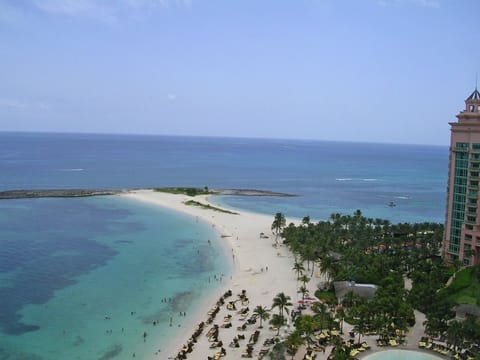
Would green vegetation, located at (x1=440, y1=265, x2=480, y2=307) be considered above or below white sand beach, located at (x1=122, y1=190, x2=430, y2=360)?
above

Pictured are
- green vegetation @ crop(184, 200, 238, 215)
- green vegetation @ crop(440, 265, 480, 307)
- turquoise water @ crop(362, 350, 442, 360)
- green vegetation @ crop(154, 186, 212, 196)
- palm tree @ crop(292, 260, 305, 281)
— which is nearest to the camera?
turquoise water @ crop(362, 350, 442, 360)

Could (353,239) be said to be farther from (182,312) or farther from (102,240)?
(102,240)

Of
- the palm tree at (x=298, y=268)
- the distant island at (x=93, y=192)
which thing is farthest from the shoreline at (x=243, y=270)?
the distant island at (x=93, y=192)

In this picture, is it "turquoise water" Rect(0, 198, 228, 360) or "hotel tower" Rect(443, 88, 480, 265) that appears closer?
"turquoise water" Rect(0, 198, 228, 360)

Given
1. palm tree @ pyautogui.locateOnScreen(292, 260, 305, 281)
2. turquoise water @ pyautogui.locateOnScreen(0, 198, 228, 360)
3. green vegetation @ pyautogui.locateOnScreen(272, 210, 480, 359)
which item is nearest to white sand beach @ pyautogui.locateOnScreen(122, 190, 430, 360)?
palm tree @ pyautogui.locateOnScreen(292, 260, 305, 281)

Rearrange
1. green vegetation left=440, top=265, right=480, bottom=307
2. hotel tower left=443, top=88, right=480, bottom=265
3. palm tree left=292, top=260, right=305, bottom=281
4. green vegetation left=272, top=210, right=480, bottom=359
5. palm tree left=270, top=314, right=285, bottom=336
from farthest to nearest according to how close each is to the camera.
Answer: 1. palm tree left=292, top=260, right=305, bottom=281
2. hotel tower left=443, top=88, right=480, bottom=265
3. green vegetation left=440, top=265, right=480, bottom=307
4. palm tree left=270, top=314, right=285, bottom=336
5. green vegetation left=272, top=210, right=480, bottom=359

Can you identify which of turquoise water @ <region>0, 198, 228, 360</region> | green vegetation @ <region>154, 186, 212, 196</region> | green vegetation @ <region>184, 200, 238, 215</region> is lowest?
turquoise water @ <region>0, 198, 228, 360</region>

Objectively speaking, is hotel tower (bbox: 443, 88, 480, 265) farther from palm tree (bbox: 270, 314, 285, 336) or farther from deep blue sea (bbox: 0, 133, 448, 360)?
deep blue sea (bbox: 0, 133, 448, 360)
